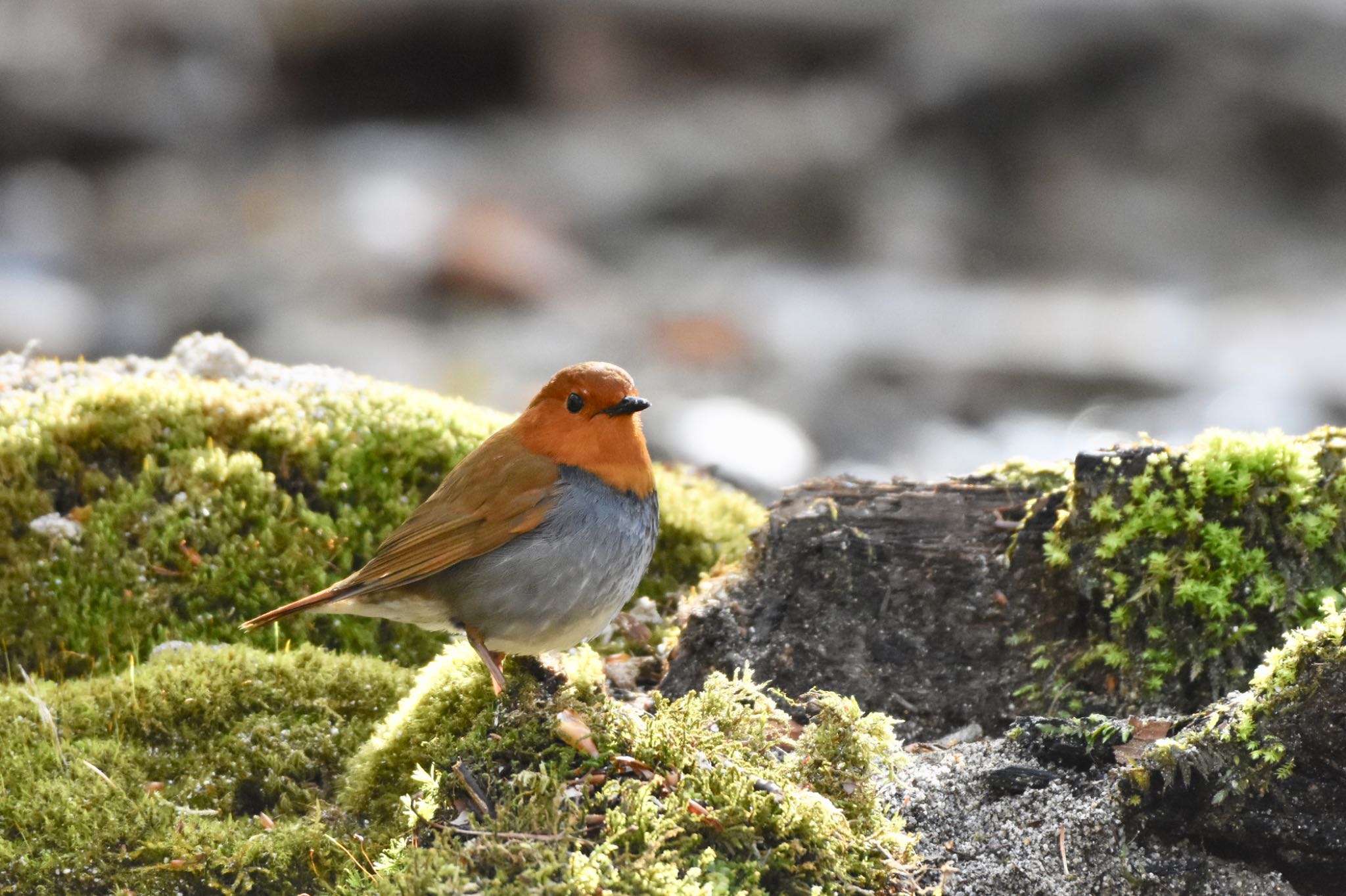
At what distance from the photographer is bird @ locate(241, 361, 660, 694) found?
4430mm

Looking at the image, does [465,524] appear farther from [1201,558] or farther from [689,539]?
[1201,558]

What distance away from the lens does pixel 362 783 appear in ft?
14.8

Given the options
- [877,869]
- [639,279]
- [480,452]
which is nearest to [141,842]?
[480,452]

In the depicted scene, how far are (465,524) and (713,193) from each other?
16422mm

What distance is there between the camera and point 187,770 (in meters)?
4.72

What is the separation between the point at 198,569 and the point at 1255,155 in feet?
61.8

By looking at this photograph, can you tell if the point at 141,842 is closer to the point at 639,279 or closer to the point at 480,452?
the point at 480,452

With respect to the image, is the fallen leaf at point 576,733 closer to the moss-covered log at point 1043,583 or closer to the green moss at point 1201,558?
the moss-covered log at point 1043,583

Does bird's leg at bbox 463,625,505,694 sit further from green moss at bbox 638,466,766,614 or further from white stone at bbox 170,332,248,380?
white stone at bbox 170,332,248,380

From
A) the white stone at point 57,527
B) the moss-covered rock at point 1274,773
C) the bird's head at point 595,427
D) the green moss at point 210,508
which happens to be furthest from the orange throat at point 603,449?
the white stone at point 57,527

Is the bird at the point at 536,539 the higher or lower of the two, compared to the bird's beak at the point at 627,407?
lower

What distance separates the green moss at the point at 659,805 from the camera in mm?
3059

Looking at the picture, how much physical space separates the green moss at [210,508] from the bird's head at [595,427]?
1.49m

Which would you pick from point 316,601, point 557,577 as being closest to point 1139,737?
point 557,577
